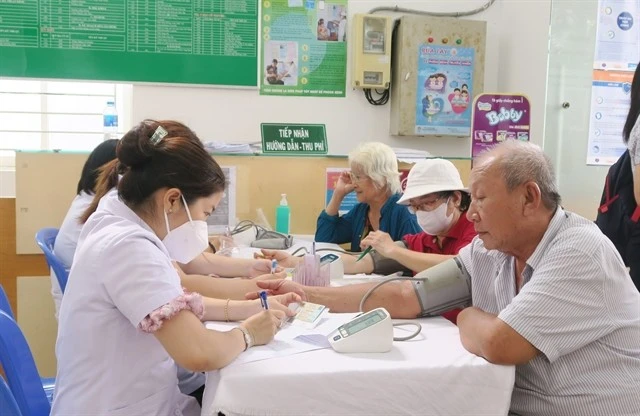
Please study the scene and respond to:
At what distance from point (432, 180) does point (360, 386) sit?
3.98 ft

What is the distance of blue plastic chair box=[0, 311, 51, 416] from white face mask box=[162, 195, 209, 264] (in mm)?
380

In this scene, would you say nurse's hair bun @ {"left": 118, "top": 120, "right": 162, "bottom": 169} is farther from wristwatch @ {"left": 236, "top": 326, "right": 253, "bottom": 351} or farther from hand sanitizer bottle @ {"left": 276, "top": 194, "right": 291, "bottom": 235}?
hand sanitizer bottle @ {"left": 276, "top": 194, "right": 291, "bottom": 235}

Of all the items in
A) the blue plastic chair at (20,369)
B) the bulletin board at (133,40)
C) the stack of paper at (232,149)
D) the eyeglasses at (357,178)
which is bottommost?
the blue plastic chair at (20,369)

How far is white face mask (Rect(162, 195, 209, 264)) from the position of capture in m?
1.42

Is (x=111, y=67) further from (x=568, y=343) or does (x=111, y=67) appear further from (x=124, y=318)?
(x=568, y=343)

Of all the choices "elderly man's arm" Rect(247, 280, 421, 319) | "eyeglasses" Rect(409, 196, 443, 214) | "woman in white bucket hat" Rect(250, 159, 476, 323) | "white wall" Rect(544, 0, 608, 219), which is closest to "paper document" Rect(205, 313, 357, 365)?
"elderly man's arm" Rect(247, 280, 421, 319)

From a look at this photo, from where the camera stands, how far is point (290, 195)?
3211 millimetres

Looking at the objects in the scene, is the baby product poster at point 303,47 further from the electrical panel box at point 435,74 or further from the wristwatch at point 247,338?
the wristwatch at point 247,338

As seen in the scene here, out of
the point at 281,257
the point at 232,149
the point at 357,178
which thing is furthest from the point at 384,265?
the point at 232,149

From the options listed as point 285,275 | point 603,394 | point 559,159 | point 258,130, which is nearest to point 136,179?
point 285,275

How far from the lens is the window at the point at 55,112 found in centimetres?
389

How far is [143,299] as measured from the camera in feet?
3.85

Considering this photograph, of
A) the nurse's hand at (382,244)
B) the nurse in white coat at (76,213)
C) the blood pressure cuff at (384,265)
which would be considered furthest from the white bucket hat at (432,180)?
the nurse in white coat at (76,213)

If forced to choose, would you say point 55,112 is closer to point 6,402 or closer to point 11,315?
point 11,315
